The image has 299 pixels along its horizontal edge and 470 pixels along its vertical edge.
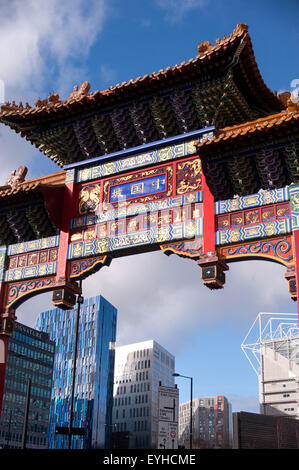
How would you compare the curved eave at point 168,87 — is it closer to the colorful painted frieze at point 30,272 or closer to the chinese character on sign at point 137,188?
the chinese character on sign at point 137,188

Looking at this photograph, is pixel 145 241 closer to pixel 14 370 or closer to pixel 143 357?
pixel 14 370

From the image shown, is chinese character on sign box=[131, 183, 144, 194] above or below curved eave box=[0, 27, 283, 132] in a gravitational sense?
below

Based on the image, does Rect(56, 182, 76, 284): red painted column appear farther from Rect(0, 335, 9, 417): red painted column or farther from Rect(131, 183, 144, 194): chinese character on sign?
Rect(0, 335, 9, 417): red painted column

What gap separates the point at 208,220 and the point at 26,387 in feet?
256

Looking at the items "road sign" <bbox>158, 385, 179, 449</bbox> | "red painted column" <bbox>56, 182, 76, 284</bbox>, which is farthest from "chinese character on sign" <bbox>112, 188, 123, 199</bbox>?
"road sign" <bbox>158, 385, 179, 449</bbox>

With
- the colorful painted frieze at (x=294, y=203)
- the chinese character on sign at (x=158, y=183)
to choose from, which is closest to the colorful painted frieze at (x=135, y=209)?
the chinese character on sign at (x=158, y=183)

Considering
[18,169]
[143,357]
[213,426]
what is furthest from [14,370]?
[18,169]

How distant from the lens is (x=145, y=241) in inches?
634

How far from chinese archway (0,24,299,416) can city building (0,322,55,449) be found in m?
66.9

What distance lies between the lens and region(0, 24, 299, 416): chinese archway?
14805 mm

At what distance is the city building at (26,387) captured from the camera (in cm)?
8250

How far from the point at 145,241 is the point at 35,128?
5885mm

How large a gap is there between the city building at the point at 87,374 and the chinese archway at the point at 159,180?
80424mm
